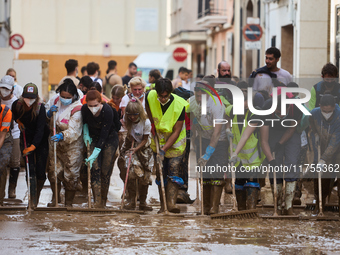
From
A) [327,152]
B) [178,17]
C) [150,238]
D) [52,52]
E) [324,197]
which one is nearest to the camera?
[150,238]

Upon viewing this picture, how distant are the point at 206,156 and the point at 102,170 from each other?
4.61 ft

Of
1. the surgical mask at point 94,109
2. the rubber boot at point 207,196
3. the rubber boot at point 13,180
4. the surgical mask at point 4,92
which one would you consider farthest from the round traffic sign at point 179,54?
the surgical mask at point 94,109

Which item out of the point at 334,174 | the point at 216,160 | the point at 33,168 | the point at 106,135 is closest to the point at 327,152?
the point at 334,174

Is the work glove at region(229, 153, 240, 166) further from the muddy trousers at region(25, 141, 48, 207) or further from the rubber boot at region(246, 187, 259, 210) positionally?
the muddy trousers at region(25, 141, 48, 207)

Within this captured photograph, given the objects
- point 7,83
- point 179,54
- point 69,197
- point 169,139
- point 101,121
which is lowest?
point 69,197

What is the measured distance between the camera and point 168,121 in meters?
10.3

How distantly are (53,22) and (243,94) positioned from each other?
39319mm

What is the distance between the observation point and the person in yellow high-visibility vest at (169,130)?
10.2 meters

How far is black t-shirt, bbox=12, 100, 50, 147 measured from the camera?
10.2 m

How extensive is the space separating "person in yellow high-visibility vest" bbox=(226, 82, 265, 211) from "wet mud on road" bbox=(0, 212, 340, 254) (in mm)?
588

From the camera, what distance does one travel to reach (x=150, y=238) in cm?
833

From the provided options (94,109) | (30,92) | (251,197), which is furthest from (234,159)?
(30,92)

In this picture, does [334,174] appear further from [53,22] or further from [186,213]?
[53,22]

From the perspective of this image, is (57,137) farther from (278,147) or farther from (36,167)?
(278,147)
